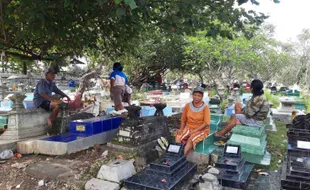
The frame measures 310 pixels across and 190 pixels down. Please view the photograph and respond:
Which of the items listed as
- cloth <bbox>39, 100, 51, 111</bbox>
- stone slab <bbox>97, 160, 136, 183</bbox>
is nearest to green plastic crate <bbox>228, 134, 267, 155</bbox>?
stone slab <bbox>97, 160, 136, 183</bbox>

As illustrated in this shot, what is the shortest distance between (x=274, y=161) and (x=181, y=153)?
2154mm

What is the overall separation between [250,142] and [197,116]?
1.09 metres

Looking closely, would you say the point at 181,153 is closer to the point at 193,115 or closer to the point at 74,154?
the point at 193,115

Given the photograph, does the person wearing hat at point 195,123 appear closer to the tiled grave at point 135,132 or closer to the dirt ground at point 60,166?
the tiled grave at point 135,132

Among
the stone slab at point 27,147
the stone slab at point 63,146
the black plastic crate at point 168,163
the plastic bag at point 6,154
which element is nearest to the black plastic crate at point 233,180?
the black plastic crate at point 168,163

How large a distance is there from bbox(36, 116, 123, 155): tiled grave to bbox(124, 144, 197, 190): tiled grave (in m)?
1.74

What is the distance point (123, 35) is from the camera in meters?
6.93

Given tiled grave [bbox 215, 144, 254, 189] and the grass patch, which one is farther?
the grass patch

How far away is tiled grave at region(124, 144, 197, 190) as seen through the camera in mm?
3564

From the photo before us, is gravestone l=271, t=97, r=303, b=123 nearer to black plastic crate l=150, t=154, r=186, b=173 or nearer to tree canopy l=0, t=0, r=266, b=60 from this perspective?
tree canopy l=0, t=0, r=266, b=60

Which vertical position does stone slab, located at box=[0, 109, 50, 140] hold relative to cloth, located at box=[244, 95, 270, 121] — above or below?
below

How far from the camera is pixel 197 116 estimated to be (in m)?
5.12

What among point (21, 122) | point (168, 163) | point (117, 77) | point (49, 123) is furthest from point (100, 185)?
point (117, 77)

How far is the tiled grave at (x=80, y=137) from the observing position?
4875 mm
